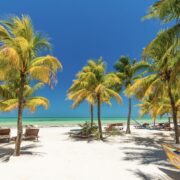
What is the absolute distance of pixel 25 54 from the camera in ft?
28.1

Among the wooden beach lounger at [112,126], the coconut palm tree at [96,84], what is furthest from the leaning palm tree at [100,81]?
the wooden beach lounger at [112,126]

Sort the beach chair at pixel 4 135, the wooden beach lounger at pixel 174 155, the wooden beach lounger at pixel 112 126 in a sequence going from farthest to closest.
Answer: the wooden beach lounger at pixel 112 126, the beach chair at pixel 4 135, the wooden beach lounger at pixel 174 155

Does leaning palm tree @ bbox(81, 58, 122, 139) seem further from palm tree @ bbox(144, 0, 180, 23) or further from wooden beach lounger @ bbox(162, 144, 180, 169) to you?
wooden beach lounger @ bbox(162, 144, 180, 169)

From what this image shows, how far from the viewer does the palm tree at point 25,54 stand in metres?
8.16

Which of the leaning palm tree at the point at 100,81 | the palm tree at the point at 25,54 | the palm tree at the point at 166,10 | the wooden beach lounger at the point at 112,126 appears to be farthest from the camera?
the wooden beach lounger at the point at 112,126

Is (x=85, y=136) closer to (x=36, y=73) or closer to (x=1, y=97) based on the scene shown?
(x=1, y=97)

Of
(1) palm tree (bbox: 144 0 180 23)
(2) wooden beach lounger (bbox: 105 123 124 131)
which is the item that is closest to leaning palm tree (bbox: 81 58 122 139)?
(2) wooden beach lounger (bbox: 105 123 124 131)

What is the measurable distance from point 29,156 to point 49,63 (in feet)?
13.6

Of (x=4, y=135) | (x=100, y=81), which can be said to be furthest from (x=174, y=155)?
(x=4, y=135)

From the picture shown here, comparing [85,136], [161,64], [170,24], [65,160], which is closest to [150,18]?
[170,24]

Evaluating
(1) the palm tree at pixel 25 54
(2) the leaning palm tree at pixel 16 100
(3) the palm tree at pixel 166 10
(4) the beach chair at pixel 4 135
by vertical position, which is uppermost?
(3) the palm tree at pixel 166 10

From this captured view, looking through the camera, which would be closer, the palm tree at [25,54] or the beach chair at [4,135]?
the palm tree at [25,54]

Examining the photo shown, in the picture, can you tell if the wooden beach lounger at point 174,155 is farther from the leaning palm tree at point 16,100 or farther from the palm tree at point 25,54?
the leaning palm tree at point 16,100

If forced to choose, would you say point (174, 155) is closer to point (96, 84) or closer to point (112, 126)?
point (96, 84)
